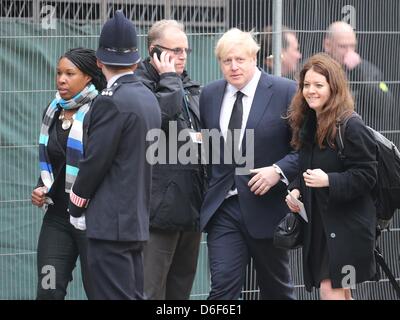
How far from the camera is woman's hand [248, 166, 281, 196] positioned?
7336 mm

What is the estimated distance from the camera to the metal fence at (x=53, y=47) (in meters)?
8.76

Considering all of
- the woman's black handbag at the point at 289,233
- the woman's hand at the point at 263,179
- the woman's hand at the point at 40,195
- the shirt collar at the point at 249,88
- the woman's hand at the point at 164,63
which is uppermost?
the woman's hand at the point at 164,63

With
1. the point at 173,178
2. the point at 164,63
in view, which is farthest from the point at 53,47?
the point at 173,178

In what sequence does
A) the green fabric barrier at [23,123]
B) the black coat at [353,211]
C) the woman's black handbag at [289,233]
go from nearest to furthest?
1. the black coat at [353,211]
2. the woman's black handbag at [289,233]
3. the green fabric barrier at [23,123]

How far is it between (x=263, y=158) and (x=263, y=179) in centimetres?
23

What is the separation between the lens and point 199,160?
771cm

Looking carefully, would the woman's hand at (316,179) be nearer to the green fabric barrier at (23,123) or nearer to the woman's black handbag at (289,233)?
the woman's black handbag at (289,233)

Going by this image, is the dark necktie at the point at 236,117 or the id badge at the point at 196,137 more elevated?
the dark necktie at the point at 236,117

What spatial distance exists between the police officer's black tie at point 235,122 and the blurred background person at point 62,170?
963mm

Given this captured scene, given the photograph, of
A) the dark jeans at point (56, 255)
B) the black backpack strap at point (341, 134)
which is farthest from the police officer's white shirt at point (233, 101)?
the dark jeans at point (56, 255)

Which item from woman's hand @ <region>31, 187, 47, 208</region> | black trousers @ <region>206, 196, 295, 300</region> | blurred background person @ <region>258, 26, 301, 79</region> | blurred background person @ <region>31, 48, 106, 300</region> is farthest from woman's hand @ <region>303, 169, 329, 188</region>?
blurred background person @ <region>258, 26, 301, 79</region>

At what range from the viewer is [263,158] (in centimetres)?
751


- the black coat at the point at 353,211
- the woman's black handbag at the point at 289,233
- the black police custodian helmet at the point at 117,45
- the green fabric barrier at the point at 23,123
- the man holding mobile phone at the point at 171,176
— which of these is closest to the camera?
the black police custodian helmet at the point at 117,45
